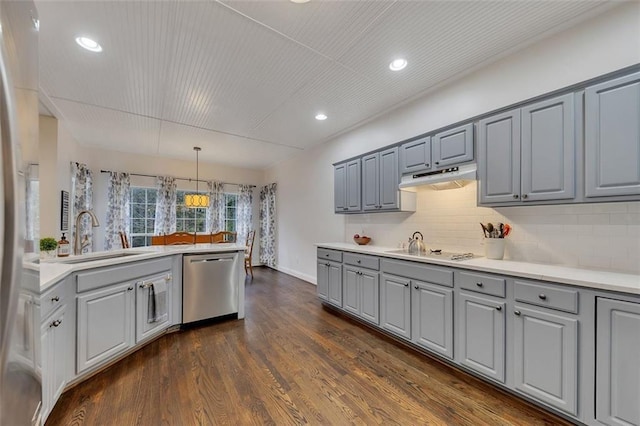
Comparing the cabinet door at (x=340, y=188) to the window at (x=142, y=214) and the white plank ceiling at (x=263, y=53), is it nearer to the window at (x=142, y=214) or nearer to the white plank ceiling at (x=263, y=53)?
the white plank ceiling at (x=263, y=53)

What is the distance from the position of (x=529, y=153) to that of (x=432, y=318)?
→ 1.58m

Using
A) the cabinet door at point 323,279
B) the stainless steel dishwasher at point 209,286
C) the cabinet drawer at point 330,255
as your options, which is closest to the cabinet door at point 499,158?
the cabinet drawer at point 330,255

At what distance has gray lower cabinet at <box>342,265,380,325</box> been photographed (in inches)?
115

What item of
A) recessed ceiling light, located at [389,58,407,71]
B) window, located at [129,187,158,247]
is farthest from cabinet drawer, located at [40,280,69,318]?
window, located at [129,187,158,247]

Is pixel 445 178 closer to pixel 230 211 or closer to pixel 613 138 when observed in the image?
pixel 613 138

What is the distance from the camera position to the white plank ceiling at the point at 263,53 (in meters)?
1.87

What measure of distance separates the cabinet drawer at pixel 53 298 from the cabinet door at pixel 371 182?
305 cm

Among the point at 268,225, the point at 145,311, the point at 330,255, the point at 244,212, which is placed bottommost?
the point at 145,311

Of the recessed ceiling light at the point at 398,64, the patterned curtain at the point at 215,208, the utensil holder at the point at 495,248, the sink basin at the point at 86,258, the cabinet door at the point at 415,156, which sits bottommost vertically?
the sink basin at the point at 86,258

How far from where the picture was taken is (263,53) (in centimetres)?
232

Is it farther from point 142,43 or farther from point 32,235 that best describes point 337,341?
point 142,43

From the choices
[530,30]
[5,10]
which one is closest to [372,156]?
[530,30]

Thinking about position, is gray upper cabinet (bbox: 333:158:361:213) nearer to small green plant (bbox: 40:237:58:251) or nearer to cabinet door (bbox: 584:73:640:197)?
cabinet door (bbox: 584:73:640:197)

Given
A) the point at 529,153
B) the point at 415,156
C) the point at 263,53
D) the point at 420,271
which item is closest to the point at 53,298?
the point at 263,53
